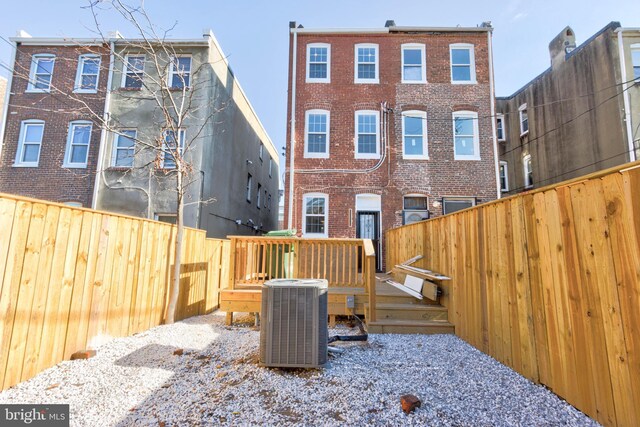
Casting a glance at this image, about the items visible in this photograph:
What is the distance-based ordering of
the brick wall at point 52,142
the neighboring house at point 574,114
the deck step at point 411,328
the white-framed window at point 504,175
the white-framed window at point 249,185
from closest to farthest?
the deck step at point 411,328 < the brick wall at point 52,142 < the neighboring house at point 574,114 < the white-framed window at point 249,185 < the white-framed window at point 504,175

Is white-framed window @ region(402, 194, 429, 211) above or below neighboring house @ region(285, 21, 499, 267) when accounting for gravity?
below

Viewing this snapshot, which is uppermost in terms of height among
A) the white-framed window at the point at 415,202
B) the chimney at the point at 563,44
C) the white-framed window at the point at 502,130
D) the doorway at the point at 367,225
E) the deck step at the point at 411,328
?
the chimney at the point at 563,44

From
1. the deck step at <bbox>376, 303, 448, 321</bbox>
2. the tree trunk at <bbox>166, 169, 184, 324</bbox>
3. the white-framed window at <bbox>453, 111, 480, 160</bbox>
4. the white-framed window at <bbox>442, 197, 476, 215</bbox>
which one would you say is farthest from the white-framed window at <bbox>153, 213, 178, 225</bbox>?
the white-framed window at <bbox>453, 111, 480, 160</bbox>

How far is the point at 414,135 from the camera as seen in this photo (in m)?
10.1

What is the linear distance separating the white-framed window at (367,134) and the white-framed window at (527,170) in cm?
954

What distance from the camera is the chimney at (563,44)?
12.6 m

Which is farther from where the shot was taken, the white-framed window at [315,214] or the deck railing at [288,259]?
the white-framed window at [315,214]

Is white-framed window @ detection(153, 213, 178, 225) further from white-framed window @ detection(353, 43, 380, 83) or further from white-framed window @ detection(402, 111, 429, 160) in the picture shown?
white-framed window @ detection(402, 111, 429, 160)

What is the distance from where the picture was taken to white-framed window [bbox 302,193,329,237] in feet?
31.9

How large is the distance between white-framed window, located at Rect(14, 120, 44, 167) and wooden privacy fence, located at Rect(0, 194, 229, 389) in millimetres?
8877

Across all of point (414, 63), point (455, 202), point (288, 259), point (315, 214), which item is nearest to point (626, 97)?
point (455, 202)

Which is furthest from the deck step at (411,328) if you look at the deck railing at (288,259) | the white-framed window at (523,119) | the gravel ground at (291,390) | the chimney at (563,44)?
the chimney at (563,44)

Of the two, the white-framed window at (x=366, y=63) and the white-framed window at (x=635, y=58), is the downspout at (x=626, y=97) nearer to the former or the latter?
the white-framed window at (x=635, y=58)

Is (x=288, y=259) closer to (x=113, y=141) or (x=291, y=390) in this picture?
(x=291, y=390)
